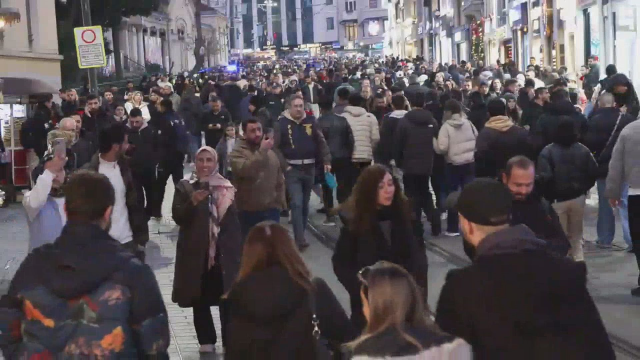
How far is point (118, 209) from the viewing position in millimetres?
8484

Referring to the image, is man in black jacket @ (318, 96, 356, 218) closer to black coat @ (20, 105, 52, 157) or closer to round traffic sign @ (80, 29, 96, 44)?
black coat @ (20, 105, 52, 157)

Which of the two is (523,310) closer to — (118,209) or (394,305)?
(394,305)

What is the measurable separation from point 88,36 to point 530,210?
55.4 feet

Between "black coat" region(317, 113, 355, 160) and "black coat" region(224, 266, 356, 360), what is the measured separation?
31.8 feet

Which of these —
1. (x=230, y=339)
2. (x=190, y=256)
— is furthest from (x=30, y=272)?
(x=190, y=256)

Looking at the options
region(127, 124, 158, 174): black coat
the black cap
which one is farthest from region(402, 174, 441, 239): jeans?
the black cap

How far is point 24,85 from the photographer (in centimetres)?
2216

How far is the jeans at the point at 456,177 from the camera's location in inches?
551

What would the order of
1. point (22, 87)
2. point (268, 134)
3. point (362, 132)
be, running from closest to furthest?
point (268, 134) < point (362, 132) < point (22, 87)

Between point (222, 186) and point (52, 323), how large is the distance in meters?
4.06

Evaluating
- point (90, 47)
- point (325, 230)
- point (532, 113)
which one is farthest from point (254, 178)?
point (90, 47)

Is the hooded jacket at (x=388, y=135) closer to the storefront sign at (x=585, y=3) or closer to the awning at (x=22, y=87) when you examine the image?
the awning at (x=22, y=87)

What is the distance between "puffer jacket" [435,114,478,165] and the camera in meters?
13.9

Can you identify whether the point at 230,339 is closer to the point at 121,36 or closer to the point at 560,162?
the point at 560,162
